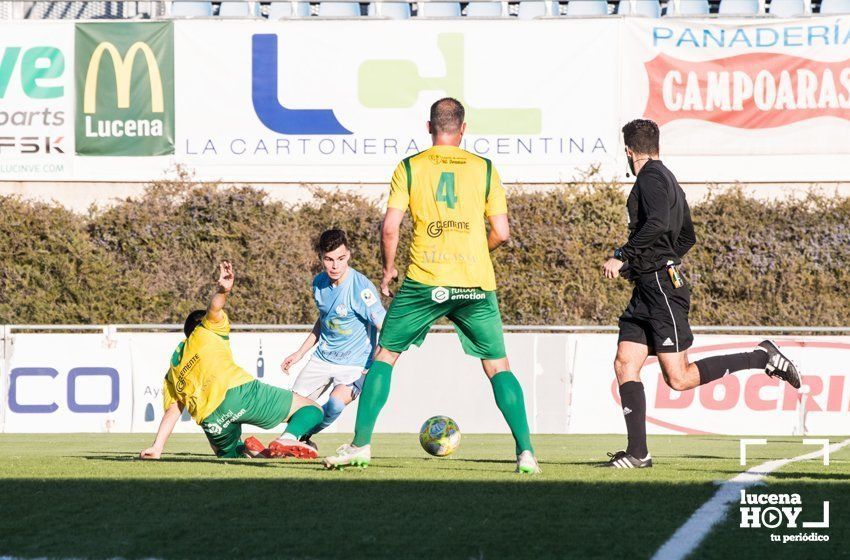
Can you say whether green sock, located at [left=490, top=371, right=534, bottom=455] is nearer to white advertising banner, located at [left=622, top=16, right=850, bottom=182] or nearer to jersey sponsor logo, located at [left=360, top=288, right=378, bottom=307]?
jersey sponsor logo, located at [left=360, top=288, right=378, bottom=307]

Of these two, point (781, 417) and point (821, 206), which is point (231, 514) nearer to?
Result: point (781, 417)

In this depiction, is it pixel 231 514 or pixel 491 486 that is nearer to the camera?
pixel 231 514

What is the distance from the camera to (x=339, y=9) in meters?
24.3

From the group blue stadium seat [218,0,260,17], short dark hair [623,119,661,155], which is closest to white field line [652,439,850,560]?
short dark hair [623,119,661,155]

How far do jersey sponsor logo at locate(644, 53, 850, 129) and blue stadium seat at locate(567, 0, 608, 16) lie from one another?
5.02 feet

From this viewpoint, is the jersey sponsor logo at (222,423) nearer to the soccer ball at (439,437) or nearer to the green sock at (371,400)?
the soccer ball at (439,437)

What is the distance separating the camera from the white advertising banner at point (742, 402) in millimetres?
16656

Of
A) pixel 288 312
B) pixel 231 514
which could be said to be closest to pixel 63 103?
pixel 288 312

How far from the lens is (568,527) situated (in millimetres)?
4992

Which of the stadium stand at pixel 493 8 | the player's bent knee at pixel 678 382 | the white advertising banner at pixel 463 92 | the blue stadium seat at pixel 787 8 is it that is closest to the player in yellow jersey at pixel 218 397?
the player's bent knee at pixel 678 382

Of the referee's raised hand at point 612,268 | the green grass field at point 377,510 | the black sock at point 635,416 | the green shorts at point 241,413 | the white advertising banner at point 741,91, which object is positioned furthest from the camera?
the white advertising banner at point 741,91

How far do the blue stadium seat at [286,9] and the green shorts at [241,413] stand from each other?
54.2ft

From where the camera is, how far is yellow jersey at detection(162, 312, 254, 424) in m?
8.49

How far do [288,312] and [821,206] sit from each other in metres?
10.3
